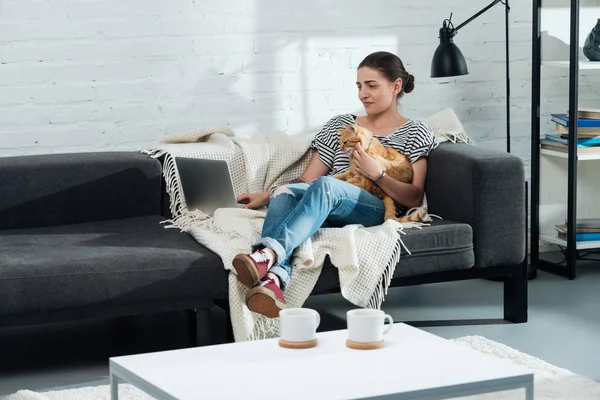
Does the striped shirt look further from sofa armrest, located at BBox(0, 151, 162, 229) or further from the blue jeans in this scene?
sofa armrest, located at BBox(0, 151, 162, 229)

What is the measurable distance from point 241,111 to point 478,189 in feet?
4.29

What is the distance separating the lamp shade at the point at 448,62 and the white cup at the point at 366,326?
2047mm

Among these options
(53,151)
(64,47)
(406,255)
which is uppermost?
(64,47)

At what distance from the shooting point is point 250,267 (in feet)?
10.3

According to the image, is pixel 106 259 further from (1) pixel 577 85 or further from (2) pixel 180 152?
(1) pixel 577 85

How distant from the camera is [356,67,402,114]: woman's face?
3.86 m

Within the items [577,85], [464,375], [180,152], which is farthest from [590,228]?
[464,375]

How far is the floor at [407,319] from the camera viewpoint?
3.23 meters

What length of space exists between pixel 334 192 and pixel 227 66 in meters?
1.15

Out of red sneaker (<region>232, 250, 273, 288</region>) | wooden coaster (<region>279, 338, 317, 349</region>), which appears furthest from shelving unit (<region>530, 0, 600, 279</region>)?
wooden coaster (<region>279, 338, 317, 349</region>)

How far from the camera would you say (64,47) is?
4188mm

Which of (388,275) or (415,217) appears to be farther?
(415,217)

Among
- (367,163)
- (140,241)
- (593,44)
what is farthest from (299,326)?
(593,44)

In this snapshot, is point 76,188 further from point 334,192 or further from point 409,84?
point 409,84
